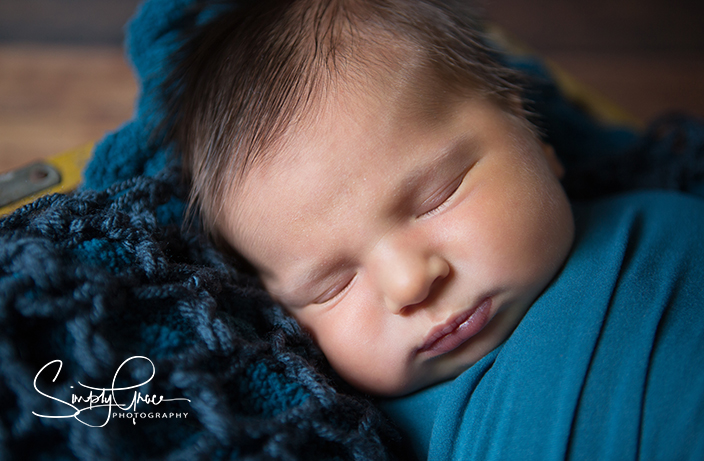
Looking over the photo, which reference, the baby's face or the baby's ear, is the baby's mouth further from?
the baby's ear

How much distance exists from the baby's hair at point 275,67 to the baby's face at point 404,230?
4 centimetres

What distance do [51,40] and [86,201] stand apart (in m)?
1.40

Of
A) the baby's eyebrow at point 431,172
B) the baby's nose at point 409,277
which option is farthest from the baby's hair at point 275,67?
the baby's nose at point 409,277

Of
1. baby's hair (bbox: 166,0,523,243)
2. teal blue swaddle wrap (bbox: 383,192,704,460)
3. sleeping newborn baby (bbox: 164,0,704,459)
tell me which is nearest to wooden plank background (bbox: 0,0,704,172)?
baby's hair (bbox: 166,0,523,243)

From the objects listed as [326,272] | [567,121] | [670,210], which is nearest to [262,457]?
[326,272]

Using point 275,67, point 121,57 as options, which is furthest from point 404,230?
point 121,57

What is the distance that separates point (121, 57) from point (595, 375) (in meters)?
1.72

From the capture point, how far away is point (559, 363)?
2.10 ft

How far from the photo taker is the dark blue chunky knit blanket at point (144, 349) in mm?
484

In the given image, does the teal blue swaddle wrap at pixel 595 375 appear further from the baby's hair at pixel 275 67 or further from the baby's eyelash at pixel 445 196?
Answer: the baby's hair at pixel 275 67

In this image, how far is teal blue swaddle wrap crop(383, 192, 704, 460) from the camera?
599 millimetres

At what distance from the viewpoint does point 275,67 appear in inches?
27.7

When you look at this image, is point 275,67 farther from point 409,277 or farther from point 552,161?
point 552,161

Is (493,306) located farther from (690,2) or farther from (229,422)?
(690,2)
